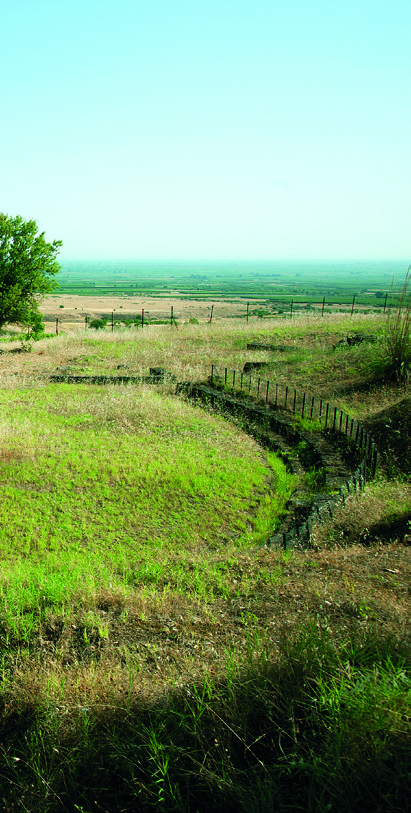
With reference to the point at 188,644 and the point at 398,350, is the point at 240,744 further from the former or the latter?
the point at 398,350

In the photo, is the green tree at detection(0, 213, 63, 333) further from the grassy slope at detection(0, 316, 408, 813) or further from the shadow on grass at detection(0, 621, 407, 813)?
the shadow on grass at detection(0, 621, 407, 813)

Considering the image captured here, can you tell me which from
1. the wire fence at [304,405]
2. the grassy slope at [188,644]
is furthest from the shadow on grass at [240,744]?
the wire fence at [304,405]

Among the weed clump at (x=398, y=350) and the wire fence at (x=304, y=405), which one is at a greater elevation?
the weed clump at (x=398, y=350)

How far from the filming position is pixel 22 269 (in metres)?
23.3

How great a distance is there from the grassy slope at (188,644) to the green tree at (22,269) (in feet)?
46.9

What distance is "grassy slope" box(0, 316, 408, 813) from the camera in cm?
267

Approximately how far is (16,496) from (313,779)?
24.5 ft

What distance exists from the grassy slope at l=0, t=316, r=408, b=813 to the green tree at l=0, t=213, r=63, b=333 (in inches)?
562

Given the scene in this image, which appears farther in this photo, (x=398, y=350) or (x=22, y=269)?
(x=22, y=269)

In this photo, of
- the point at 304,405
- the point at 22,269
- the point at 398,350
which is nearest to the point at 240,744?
the point at 304,405

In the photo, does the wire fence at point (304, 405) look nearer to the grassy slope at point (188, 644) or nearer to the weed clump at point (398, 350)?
the grassy slope at point (188, 644)

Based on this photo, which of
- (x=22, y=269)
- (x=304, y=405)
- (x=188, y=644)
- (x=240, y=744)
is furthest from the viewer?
(x=22, y=269)

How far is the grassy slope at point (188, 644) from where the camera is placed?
2.67 meters

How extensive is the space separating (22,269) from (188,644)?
2242 cm
